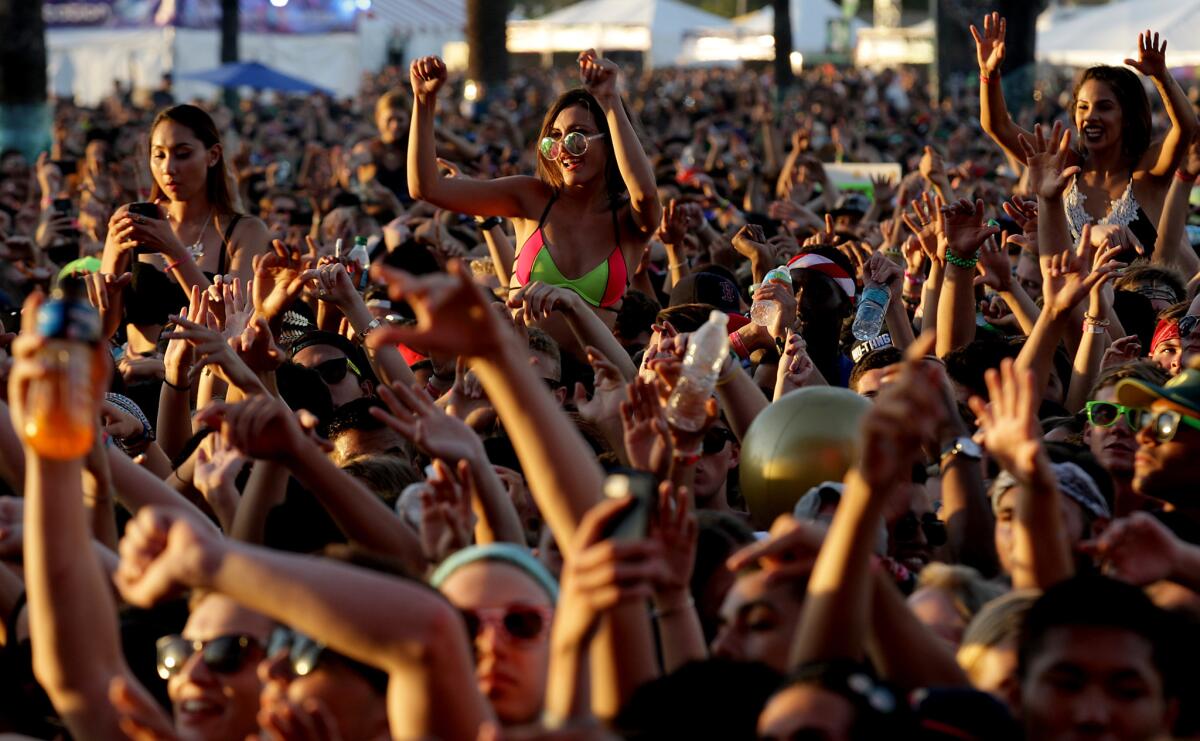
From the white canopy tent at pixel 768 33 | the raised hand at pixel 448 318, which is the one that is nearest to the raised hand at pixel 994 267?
the raised hand at pixel 448 318

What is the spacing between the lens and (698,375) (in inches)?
185

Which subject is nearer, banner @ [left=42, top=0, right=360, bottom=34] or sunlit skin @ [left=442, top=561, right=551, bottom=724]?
sunlit skin @ [left=442, top=561, right=551, bottom=724]

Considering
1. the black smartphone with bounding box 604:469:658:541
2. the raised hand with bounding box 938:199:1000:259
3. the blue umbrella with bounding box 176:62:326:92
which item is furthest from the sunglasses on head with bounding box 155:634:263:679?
the blue umbrella with bounding box 176:62:326:92

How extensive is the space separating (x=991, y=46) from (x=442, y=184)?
2.25m

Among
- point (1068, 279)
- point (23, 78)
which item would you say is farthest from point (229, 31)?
point (1068, 279)

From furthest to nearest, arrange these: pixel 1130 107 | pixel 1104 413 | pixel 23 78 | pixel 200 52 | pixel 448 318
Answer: pixel 200 52 → pixel 23 78 → pixel 1130 107 → pixel 1104 413 → pixel 448 318

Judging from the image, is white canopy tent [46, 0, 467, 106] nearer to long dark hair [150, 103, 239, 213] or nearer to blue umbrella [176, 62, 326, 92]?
blue umbrella [176, 62, 326, 92]

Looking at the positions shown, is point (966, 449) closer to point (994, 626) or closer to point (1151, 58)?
point (994, 626)

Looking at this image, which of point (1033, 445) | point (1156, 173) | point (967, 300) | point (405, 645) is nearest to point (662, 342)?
point (967, 300)

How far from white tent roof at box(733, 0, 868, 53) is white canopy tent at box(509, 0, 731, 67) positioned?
2.04 meters

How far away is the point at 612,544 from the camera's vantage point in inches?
102

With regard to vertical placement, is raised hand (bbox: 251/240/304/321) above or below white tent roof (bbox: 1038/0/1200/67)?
below

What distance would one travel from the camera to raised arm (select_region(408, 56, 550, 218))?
22.6ft

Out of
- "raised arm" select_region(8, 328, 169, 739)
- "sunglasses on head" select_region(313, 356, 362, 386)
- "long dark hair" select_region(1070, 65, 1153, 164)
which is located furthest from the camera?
"long dark hair" select_region(1070, 65, 1153, 164)
